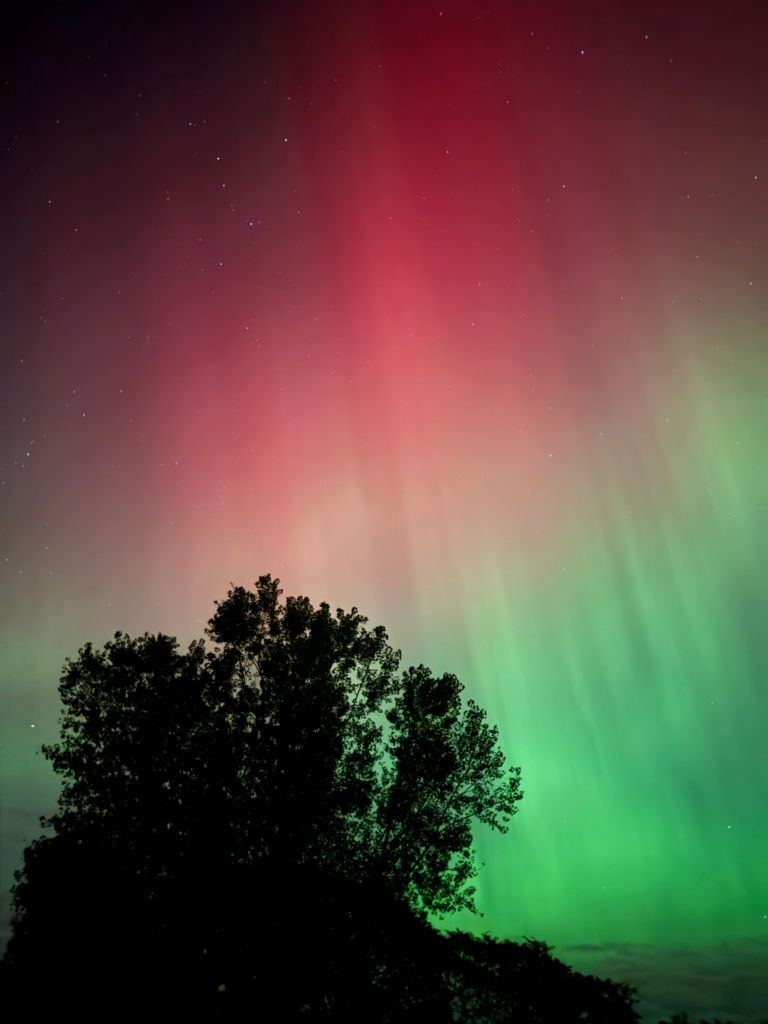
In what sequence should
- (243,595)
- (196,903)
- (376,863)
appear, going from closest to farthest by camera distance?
(196,903)
(376,863)
(243,595)

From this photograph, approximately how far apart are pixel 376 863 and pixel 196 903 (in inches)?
249

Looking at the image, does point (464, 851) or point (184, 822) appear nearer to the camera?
point (184, 822)

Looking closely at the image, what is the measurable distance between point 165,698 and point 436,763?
10.6 meters

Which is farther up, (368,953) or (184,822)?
(184,822)

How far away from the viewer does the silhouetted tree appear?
2025 cm

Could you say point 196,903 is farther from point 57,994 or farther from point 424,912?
point 424,912

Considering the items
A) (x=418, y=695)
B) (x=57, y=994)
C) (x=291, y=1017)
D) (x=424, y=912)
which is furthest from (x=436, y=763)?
(x=57, y=994)

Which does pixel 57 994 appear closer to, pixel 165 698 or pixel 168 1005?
pixel 168 1005

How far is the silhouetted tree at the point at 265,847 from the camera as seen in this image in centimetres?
2025

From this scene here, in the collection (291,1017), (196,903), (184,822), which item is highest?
(184,822)

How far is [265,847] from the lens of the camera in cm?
2233

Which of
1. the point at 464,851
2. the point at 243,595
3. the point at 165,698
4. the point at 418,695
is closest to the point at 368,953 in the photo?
the point at 464,851

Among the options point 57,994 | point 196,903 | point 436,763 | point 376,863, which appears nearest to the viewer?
point 57,994

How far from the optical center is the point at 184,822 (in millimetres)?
21781
